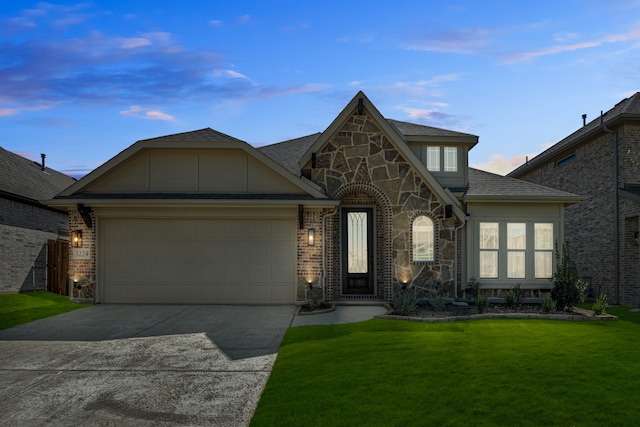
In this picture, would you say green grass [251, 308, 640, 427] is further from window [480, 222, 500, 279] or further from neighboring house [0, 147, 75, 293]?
neighboring house [0, 147, 75, 293]

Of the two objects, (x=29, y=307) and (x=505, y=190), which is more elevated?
(x=505, y=190)

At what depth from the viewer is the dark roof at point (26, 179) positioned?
1676 cm

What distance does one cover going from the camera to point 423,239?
1332 centimetres

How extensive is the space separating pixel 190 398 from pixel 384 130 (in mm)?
9737

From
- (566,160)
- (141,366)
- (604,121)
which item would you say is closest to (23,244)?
(141,366)

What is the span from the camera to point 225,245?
1285cm

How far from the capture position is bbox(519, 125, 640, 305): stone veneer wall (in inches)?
629

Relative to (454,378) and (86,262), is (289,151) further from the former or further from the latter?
(454,378)

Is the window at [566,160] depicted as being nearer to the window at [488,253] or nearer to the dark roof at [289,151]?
the window at [488,253]

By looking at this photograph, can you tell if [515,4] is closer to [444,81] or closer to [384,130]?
[444,81]

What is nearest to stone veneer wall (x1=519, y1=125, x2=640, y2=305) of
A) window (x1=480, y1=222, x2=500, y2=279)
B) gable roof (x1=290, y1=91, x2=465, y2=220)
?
window (x1=480, y1=222, x2=500, y2=279)

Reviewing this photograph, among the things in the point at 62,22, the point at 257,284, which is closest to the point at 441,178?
the point at 257,284

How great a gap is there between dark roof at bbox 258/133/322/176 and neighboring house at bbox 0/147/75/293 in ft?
29.5

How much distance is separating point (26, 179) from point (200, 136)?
10.4m
